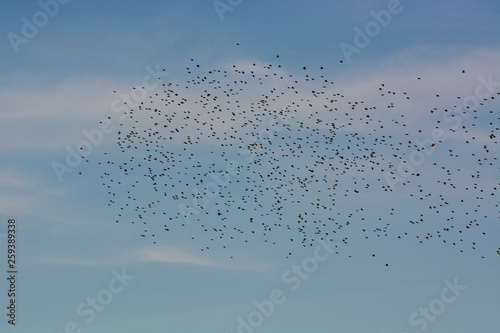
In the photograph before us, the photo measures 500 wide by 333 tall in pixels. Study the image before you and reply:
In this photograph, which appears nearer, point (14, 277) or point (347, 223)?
point (14, 277)

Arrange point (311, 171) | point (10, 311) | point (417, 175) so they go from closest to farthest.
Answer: point (10, 311)
point (417, 175)
point (311, 171)

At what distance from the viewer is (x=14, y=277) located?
161ft

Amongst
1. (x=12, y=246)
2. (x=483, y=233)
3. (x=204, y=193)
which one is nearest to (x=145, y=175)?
(x=204, y=193)

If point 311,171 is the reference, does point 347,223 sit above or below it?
below

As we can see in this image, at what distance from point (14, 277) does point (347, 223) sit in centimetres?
2544

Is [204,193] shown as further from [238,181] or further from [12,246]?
[12,246]

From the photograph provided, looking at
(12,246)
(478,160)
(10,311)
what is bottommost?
(10,311)

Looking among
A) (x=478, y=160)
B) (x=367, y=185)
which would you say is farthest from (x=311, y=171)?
(x=478, y=160)

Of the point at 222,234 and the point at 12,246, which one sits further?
the point at 222,234

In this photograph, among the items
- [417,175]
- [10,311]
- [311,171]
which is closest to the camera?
[10,311]

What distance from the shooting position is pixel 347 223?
187 feet

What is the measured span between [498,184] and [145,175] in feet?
88.1

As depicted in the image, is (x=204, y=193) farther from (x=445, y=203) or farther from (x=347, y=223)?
(x=445, y=203)

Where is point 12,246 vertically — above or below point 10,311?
above
